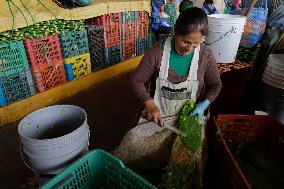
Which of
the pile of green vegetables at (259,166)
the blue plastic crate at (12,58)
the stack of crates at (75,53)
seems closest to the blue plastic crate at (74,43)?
the stack of crates at (75,53)

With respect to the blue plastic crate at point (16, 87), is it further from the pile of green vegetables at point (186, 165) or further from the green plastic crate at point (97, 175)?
the pile of green vegetables at point (186, 165)

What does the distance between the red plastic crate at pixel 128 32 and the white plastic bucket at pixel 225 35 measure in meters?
1.84

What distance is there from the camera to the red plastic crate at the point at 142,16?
15.5 feet

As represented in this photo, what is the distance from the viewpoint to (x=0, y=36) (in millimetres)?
2918

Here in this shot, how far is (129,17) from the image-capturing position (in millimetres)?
4520

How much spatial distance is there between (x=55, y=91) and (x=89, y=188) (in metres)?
2.39

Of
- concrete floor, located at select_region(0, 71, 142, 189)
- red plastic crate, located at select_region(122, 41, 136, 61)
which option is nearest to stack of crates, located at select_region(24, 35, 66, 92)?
concrete floor, located at select_region(0, 71, 142, 189)

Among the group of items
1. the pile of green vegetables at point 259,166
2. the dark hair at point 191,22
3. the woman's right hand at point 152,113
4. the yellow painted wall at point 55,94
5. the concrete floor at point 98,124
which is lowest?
the concrete floor at point 98,124

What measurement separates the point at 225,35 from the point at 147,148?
69.7 inches

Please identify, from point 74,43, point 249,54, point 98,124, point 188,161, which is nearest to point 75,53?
point 74,43

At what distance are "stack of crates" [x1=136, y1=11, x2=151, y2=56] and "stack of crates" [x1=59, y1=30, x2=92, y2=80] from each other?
127 cm

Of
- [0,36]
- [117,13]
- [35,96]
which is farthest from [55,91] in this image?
[117,13]

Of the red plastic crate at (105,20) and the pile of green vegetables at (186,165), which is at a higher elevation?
the red plastic crate at (105,20)

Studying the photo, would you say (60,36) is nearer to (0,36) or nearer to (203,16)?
(0,36)
